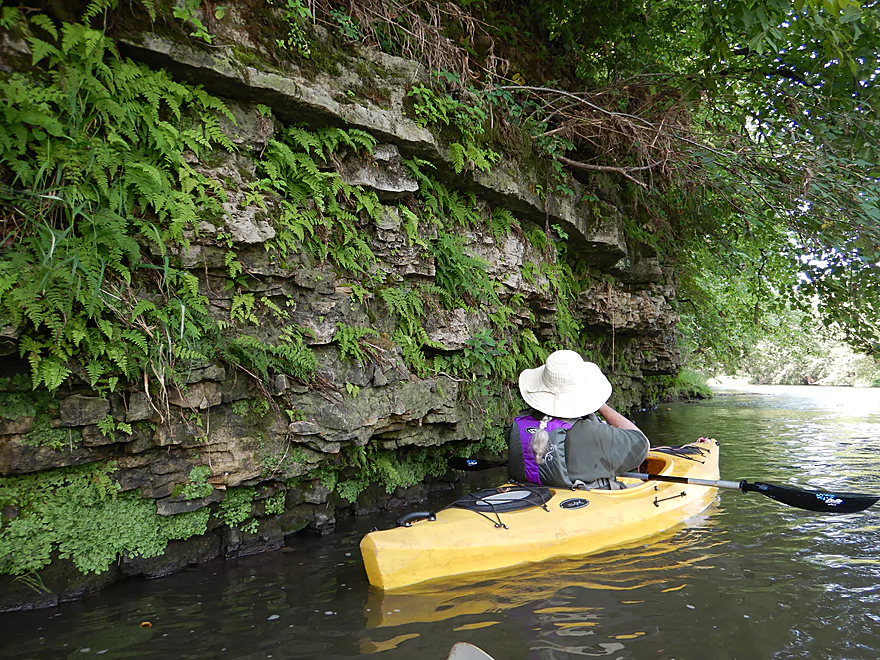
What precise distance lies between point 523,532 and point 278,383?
2.61 m

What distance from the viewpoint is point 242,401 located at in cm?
489

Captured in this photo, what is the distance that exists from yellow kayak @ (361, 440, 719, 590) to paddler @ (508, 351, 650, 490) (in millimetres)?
211

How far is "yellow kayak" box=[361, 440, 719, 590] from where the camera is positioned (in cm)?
401

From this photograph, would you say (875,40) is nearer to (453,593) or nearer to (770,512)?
(770,512)

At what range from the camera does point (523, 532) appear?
452 cm

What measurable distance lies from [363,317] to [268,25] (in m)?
3.17

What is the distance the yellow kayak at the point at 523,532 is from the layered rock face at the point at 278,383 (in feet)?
4.83

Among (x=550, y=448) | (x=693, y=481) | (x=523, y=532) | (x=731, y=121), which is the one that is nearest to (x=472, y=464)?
(x=550, y=448)

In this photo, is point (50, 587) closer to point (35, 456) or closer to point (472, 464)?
point (35, 456)

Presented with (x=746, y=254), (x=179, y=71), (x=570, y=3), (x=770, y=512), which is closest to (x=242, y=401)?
(x=179, y=71)

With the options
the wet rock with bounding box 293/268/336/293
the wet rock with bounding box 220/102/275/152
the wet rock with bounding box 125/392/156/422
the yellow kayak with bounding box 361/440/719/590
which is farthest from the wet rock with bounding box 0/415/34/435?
the wet rock with bounding box 220/102/275/152

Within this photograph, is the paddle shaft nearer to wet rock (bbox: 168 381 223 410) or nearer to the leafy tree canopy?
wet rock (bbox: 168 381 223 410)

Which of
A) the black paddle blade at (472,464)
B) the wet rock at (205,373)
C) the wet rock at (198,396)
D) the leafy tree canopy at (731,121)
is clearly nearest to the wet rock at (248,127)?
the wet rock at (205,373)

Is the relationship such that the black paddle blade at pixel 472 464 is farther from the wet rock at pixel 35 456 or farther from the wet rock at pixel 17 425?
the wet rock at pixel 17 425
